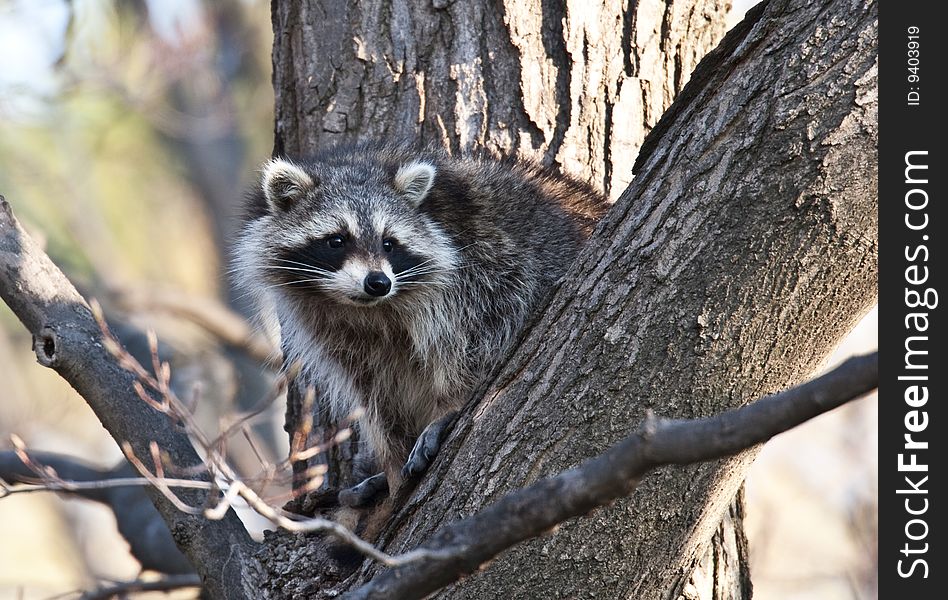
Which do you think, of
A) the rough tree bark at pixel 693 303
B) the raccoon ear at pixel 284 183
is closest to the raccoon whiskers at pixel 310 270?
the raccoon ear at pixel 284 183

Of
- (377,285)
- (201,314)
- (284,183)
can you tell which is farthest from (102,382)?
(201,314)

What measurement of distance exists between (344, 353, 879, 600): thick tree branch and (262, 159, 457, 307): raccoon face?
1.61 metres

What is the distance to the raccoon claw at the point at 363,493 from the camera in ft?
10.5

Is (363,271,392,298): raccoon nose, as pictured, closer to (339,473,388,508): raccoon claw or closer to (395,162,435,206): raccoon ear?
(395,162,435,206): raccoon ear

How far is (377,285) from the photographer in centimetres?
319

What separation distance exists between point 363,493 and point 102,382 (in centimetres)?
88

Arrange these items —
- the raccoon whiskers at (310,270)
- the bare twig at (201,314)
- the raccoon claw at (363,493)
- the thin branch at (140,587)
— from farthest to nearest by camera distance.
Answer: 1. the bare twig at (201,314)
2. the thin branch at (140,587)
3. the raccoon whiskers at (310,270)
4. the raccoon claw at (363,493)

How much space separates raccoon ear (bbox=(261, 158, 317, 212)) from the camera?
134 inches

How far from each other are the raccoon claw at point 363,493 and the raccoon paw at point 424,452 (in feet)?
1.11

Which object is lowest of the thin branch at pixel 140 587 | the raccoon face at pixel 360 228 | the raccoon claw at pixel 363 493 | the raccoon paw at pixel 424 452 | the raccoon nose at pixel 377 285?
the thin branch at pixel 140 587

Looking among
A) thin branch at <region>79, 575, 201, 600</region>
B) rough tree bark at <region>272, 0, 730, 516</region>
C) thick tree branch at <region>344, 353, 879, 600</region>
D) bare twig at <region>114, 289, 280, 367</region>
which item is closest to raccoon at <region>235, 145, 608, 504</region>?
rough tree bark at <region>272, 0, 730, 516</region>

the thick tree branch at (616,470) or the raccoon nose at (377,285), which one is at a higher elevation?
the raccoon nose at (377,285)

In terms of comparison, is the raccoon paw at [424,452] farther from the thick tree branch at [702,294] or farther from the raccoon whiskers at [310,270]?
the raccoon whiskers at [310,270]
